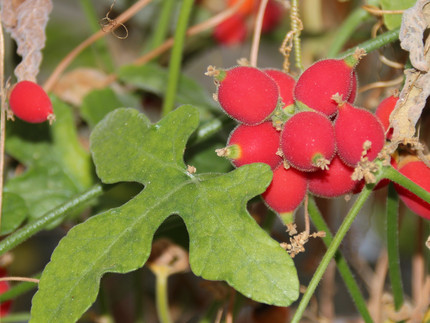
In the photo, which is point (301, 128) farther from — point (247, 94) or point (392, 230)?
point (392, 230)

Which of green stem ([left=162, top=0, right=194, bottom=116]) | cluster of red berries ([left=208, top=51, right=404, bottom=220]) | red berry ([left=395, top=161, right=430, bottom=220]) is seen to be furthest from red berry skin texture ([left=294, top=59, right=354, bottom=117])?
green stem ([left=162, top=0, right=194, bottom=116])

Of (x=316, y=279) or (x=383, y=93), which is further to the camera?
(x=383, y=93)

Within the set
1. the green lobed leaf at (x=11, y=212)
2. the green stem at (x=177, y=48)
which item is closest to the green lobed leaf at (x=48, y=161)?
the green lobed leaf at (x=11, y=212)

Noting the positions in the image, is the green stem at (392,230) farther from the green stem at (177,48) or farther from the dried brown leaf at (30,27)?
the dried brown leaf at (30,27)

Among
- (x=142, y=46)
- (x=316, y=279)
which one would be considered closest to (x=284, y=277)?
(x=316, y=279)

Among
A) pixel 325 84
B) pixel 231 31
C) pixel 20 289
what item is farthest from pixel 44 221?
pixel 231 31

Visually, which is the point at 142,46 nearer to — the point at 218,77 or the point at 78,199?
the point at 78,199
